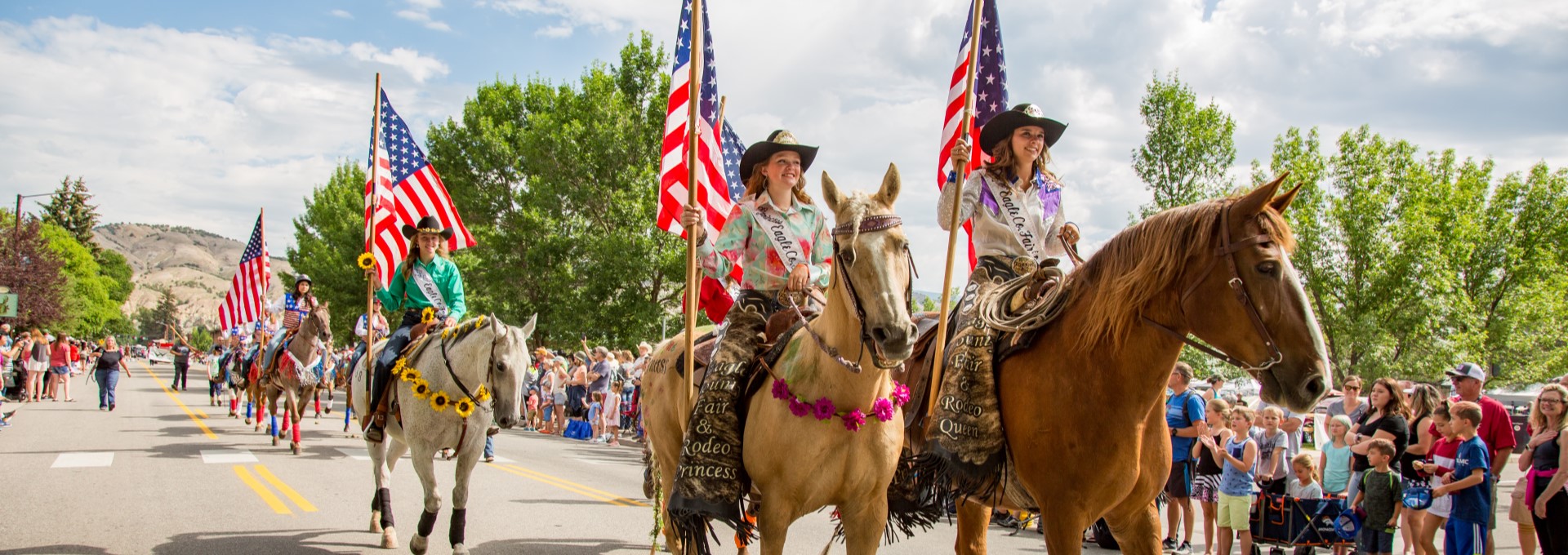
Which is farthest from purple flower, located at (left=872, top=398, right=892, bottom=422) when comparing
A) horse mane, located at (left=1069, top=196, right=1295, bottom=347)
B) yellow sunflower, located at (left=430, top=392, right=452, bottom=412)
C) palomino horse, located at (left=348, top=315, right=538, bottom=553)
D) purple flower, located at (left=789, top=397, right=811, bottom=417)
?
A: yellow sunflower, located at (left=430, top=392, right=452, bottom=412)

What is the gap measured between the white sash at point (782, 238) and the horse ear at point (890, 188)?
1.10 m

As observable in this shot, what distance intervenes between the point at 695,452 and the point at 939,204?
1990mm

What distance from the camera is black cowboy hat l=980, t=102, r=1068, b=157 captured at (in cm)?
545

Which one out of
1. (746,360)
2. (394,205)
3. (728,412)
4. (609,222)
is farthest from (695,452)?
(609,222)

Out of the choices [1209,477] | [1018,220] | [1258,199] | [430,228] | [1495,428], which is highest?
[430,228]

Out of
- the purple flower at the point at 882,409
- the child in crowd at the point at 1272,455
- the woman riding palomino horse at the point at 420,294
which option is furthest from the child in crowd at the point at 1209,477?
the woman riding palomino horse at the point at 420,294

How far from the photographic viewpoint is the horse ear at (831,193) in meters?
4.27

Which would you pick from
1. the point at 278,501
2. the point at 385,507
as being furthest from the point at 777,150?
the point at 278,501

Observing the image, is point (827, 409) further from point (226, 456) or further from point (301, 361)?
point (301, 361)

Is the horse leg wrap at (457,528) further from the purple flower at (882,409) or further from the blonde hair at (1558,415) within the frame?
the blonde hair at (1558,415)

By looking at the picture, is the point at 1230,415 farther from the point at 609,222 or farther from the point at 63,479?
the point at 609,222

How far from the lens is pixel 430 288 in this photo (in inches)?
343

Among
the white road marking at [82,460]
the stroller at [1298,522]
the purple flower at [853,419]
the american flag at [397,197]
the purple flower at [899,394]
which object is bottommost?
Result: the white road marking at [82,460]

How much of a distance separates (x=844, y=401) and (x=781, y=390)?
34 cm
